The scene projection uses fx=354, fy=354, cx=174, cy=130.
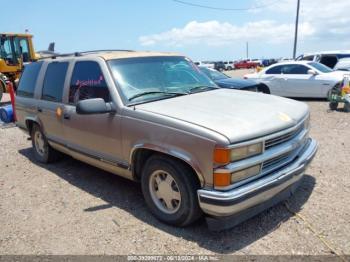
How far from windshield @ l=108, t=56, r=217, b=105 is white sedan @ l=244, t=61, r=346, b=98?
7.33m

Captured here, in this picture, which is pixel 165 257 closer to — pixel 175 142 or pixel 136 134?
pixel 175 142

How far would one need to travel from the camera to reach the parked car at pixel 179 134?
3154mm

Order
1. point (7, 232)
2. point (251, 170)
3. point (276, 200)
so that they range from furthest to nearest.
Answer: point (7, 232) < point (276, 200) < point (251, 170)

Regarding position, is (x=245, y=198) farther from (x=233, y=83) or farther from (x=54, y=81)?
(x=233, y=83)

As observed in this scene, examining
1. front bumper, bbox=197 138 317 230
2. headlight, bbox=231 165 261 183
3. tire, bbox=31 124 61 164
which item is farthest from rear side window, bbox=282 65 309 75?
headlight, bbox=231 165 261 183

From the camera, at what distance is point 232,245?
3.37 m

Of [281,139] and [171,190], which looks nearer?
[281,139]

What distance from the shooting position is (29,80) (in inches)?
243

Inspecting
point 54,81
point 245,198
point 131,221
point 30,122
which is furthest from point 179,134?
point 30,122

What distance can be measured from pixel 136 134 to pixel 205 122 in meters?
0.85

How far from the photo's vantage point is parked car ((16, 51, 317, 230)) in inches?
124

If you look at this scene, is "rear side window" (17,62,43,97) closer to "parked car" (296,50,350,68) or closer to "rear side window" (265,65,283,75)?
"rear side window" (265,65,283,75)

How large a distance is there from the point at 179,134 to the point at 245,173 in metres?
0.70

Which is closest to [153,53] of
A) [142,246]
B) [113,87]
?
[113,87]
